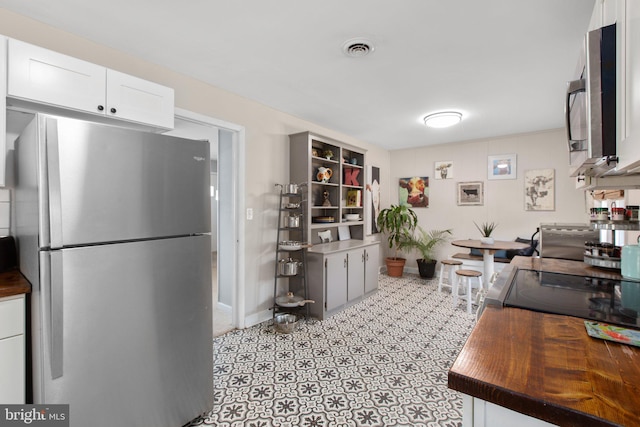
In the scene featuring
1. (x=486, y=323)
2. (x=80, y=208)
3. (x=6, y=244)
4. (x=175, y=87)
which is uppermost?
(x=175, y=87)

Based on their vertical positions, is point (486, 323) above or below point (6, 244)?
below

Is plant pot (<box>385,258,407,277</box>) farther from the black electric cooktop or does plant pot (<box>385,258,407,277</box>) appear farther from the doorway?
the black electric cooktop

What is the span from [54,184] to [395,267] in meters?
4.93

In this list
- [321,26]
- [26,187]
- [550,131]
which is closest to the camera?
[26,187]

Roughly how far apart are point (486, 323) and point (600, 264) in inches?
54.8

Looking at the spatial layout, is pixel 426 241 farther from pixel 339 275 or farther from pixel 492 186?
pixel 339 275

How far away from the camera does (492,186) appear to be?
4.94 metres

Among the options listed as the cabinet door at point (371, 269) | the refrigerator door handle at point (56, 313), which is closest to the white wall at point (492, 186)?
the cabinet door at point (371, 269)

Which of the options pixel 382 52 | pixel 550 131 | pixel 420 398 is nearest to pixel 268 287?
pixel 420 398

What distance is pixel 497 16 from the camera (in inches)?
70.6

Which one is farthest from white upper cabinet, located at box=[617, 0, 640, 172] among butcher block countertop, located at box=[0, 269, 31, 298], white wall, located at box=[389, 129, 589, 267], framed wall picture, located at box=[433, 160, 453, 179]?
framed wall picture, located at box=[433, 160, 453, 179]

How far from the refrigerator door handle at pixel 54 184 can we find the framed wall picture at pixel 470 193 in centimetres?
531

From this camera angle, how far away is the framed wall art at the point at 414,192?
559 centimetres

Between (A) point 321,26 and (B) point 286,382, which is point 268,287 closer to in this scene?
(B) point 286,382
